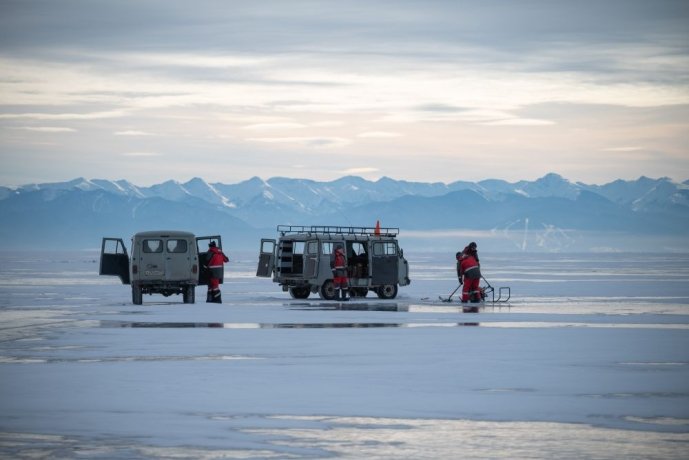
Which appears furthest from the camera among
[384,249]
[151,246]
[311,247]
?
[384,249]

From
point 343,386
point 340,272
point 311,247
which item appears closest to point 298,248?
point 311,247

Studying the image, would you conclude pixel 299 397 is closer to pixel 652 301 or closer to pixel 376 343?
pixel 376 343

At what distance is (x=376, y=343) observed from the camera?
2461 centimetres

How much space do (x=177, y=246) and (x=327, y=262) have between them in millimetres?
5784

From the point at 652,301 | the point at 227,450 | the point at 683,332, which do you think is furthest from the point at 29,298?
the point at 227,450

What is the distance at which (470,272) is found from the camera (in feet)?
129

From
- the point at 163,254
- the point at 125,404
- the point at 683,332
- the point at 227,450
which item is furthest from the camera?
the point at 163,254

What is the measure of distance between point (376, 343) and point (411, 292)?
88.5ft

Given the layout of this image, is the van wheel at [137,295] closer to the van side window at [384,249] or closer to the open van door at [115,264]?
the open van door at [115,264]

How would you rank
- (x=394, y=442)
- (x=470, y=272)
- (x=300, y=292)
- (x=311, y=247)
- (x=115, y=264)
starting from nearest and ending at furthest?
(x=394, y=442), (x=115, y=264), (x=470, y=272), (x=311, y=247), (x=300, y=292)

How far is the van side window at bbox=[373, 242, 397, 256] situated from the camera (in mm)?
42594

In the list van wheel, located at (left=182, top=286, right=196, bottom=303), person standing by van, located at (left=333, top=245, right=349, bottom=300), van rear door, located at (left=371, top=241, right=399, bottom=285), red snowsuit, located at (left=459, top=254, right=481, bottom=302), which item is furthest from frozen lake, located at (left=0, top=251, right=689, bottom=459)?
van rear door, located at (left=371, top=241, right=399, bottom=285)

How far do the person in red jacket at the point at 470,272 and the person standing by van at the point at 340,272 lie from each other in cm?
361

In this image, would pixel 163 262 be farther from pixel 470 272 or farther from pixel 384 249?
pixel 470 272
